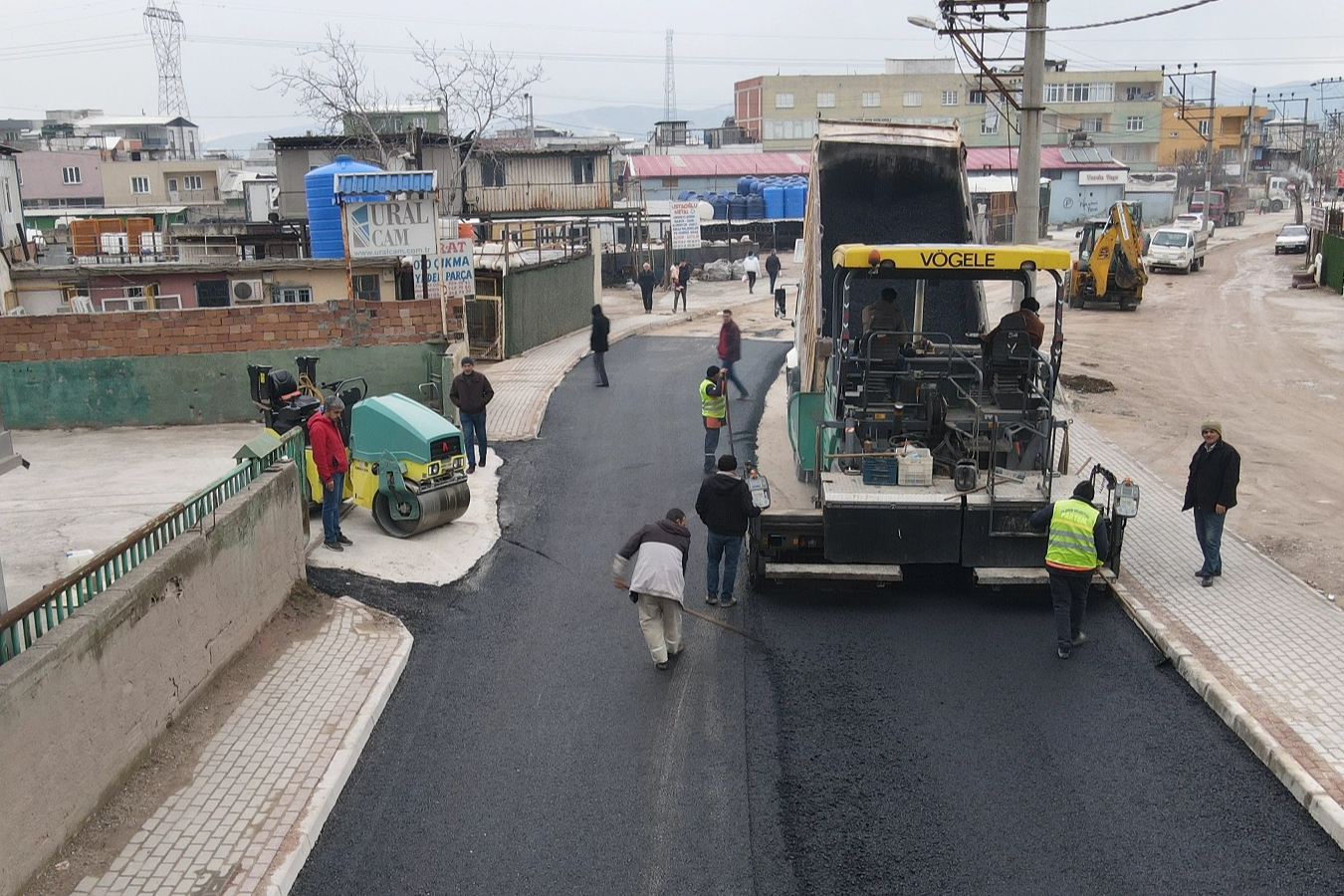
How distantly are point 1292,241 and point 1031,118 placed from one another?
121 ft

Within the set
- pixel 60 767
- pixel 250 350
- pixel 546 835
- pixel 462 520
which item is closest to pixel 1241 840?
pixel 546 835

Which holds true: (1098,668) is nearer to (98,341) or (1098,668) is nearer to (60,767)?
(60,767)

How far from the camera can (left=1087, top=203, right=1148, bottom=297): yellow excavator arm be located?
30188 mm

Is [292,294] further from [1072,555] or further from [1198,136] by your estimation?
[1198,136]

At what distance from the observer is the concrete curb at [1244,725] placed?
655 centimetres

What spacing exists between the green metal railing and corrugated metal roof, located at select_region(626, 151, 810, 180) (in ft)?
191

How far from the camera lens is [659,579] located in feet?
27.7

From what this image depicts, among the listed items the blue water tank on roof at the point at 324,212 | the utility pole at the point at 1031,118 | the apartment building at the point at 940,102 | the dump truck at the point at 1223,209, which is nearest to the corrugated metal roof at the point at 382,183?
the blue water tank on roof at the point at 324,212

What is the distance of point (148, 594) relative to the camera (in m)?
7.23

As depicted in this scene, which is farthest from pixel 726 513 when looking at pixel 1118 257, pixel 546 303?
pixel 1118 257

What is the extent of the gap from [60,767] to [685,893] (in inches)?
128

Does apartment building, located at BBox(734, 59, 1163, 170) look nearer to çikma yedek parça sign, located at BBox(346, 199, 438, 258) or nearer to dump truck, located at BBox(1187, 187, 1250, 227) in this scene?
dump truck, located at BBox(1187, 187, 1250, 227)

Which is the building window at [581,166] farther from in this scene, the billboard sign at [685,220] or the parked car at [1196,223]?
the parked car at [1196,223]

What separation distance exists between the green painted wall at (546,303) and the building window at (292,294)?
3.58 m
